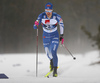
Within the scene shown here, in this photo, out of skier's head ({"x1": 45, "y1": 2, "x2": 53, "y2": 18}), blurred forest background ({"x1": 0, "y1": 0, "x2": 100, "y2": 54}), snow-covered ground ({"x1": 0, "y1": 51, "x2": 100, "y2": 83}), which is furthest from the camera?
blurred forest background ({"x1": 0, "y1": 0, "x2": 100, "y2": 54})

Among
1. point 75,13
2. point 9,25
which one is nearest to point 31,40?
point 9,25

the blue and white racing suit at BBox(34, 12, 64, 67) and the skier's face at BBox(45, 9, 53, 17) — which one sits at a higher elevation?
the skier's face at BBox(45, 9, 53, 17)

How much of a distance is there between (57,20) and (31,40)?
9873 millimetres

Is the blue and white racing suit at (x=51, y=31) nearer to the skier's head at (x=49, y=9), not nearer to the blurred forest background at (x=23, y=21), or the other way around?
the skier's head at (x=49, y=9)

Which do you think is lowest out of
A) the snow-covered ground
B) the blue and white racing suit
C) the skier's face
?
the snow-covered ground

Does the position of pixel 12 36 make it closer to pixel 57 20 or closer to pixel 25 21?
pixel 25 21

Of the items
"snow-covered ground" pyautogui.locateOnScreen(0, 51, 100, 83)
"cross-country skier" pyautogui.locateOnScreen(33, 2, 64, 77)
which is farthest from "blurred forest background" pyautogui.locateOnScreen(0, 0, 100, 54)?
Answer: "cross-country skier" pyautogui.locateOnScreen(33, 2, 64, 77)

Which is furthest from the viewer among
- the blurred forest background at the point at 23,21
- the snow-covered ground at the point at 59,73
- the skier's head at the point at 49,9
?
the blurred forest background at the point at 23,21

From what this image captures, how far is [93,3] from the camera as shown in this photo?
16703 millimetres

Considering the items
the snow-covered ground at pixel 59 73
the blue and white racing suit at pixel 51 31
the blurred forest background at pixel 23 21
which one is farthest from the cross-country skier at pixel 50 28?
the blurred forest background at pixel 23 21

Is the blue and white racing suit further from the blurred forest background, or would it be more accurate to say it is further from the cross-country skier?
the blurred forest background

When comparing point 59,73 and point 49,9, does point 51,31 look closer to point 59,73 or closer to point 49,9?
point 49,9

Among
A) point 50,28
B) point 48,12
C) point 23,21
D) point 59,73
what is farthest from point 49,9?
point 23,21

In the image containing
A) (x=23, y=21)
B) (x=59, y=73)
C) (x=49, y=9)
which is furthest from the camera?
(x=23, y=21)
